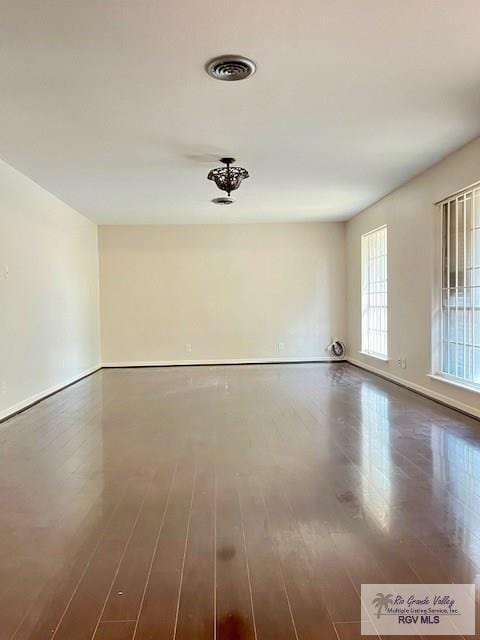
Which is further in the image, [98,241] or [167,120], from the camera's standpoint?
[98,241]

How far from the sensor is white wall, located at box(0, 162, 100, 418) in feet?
14.7

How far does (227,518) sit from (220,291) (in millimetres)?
6111

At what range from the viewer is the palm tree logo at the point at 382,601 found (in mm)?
1579

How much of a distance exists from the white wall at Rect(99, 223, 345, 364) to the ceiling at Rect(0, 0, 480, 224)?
2.80 m

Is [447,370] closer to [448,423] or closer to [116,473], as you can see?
[448,423]

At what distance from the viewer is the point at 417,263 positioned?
5238 mm

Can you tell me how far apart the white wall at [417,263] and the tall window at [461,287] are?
0.12 metres

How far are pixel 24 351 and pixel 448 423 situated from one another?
4.14 meters

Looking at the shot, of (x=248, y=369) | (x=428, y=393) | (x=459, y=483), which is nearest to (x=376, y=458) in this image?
(x=459, y=483)

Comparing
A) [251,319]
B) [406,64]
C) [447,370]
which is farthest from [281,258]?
[406,64]

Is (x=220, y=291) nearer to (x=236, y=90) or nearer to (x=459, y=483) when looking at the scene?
(x=236, y=90)

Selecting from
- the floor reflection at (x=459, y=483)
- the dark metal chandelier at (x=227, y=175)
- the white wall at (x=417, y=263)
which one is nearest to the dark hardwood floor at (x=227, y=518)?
the floor reflection at (x=459, y=483)

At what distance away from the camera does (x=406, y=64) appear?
2.74 meters

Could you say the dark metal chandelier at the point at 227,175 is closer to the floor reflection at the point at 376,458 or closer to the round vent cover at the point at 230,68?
the round vent cover at the point at 230,68
